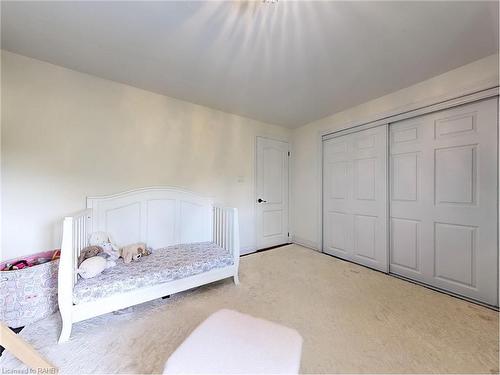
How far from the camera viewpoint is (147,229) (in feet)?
8.05

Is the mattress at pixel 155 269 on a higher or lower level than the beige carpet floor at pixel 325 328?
higher

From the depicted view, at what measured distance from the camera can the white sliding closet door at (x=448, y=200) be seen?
6.18 ft

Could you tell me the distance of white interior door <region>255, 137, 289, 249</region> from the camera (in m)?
3.57

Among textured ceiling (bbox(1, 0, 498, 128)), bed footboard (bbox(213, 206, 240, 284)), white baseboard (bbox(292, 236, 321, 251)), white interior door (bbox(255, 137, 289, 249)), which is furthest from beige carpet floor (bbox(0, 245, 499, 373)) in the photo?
textured ceiling (bbox(1, 0, 498, 128))

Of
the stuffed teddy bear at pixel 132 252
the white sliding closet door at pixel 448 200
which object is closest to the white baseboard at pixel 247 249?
the stuffed teddy bear at pixel 132 252

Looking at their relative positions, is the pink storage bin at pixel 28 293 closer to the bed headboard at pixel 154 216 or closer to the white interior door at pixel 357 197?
the bed headboard at pixel 154 216

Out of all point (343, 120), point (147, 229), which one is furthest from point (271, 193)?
point (147, 229)

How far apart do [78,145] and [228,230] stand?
1.81 metres

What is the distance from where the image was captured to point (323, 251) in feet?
11.2

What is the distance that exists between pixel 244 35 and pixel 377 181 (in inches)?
91.0

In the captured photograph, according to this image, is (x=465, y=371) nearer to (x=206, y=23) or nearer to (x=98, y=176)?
(x=206, y=23)

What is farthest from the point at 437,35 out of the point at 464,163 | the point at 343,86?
the point at 464,163

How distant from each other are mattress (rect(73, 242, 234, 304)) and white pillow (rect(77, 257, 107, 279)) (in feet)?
0.12

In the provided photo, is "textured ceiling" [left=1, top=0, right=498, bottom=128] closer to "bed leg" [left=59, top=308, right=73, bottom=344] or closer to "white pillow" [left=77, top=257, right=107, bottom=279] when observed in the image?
"white pillow" [left=77, top=257, right=107, bottom=279]
